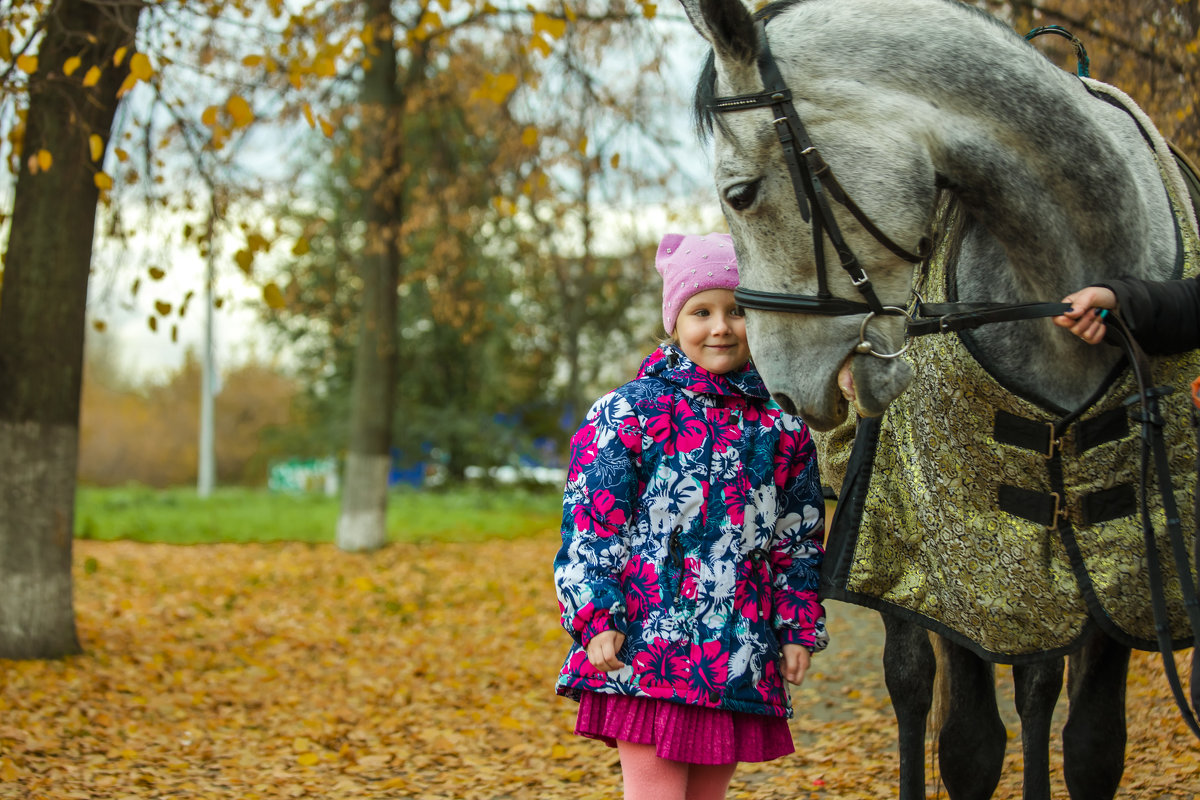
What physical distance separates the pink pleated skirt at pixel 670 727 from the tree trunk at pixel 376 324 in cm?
891

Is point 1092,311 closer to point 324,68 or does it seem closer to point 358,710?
point 324,68

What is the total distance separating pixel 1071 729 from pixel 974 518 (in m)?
0.69

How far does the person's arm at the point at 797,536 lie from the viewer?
2.42 meters

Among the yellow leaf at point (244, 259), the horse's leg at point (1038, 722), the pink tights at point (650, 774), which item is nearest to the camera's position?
the pink tights at point (650, 774)

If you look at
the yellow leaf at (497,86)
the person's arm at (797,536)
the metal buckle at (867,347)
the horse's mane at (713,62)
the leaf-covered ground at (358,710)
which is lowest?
the leaf-covered ground at (358,710)

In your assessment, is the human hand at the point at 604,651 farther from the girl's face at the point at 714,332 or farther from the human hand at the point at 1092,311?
the human hand at the point at 1092,311

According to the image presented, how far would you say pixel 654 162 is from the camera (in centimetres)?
1114

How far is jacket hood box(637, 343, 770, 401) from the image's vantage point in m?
2.39

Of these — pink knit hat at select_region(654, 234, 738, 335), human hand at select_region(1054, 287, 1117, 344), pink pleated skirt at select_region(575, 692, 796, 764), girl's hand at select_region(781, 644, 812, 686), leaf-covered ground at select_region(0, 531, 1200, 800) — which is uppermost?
pink knit hat at select_region(654, 234, 738, 335)

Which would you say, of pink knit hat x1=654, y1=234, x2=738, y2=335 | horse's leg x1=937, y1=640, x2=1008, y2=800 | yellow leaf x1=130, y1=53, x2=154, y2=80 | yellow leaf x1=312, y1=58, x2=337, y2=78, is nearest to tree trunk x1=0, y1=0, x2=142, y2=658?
yellow leaf x1=312, y1=58, x2=337, y2=78

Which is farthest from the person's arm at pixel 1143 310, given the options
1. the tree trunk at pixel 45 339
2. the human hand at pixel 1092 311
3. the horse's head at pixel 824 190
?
the tree trunk at pixel 45 339

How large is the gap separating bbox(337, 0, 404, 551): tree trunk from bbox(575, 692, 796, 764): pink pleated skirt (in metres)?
8.91

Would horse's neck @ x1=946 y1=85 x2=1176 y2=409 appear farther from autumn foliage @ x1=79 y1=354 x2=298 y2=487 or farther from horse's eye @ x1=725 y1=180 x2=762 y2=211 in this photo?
autumn foliage @ x1=79 y1=354 x2=298 y2=487

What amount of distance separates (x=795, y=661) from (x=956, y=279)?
946 mm
